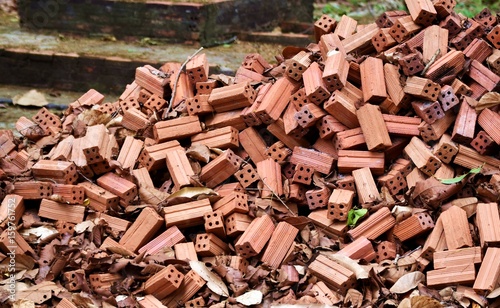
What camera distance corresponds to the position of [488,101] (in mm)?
5035

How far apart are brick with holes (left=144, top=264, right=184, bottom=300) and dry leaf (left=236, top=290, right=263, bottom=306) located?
0.37 metres

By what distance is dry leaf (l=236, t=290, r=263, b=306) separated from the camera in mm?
4426

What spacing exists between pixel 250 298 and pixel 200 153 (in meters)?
1.21

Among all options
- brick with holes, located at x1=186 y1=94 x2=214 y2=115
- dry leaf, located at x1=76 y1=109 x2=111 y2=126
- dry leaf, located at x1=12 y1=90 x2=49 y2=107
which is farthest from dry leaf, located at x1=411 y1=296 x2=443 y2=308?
dry leaf, located at x1=12 y1=90 x2=49 y2=107

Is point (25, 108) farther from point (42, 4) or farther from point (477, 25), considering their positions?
point (477, 25)

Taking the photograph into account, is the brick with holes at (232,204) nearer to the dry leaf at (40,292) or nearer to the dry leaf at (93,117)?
the dry leaf at (40,292)

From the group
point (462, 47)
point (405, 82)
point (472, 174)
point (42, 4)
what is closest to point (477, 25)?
point (462, 47)

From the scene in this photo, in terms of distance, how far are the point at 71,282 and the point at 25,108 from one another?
3082 mm

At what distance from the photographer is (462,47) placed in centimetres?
538

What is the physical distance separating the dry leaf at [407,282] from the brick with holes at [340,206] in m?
0.57

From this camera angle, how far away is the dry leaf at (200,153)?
525 centimetres

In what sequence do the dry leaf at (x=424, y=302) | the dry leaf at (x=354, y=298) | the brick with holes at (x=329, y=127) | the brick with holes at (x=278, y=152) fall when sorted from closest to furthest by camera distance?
the dry leaf at (x=424, y=302) → the dry leaf at (x=354, y=298) → the brick with holes at (x=329, y=127) → the brick with holes at (x=278, y=152)

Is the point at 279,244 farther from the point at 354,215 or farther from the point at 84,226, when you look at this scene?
the point at 84,226

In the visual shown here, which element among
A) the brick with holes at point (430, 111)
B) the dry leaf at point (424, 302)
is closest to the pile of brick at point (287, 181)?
the brick with holes at point (430, 111)
